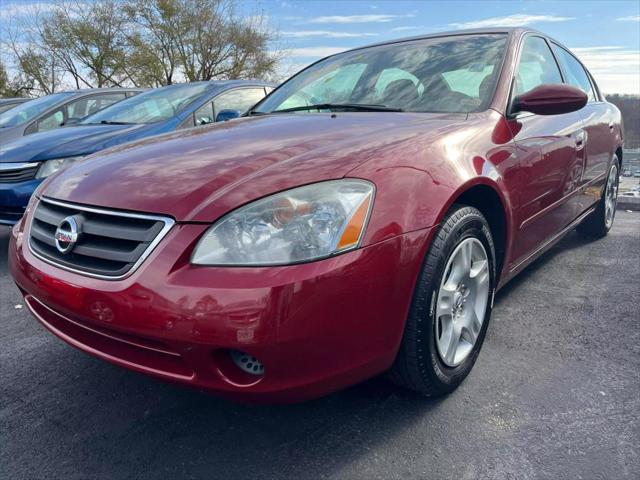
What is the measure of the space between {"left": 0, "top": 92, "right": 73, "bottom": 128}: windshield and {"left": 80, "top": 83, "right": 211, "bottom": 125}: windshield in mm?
1699

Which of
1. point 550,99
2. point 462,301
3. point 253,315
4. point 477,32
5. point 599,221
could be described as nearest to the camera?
point 253,315

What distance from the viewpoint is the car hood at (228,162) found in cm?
152

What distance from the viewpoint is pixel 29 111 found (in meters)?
6.22

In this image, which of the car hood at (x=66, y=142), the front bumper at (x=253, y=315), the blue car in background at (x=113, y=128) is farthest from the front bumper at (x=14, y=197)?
the front bumper at (x=253, y=315)

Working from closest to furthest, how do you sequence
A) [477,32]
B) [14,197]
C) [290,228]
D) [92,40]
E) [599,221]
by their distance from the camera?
[290,228], [477,32], [14,197], [599,221], [92,40]

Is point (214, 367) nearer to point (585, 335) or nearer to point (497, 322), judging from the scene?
point (497, 322)

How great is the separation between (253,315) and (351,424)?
0.69 m

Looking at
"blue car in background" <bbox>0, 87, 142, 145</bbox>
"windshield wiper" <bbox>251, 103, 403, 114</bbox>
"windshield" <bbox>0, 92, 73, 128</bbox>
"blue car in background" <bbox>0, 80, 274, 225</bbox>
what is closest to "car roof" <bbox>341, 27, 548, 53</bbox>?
"windshield wiper" <bbox>251, 103, 403, 114</bbox>

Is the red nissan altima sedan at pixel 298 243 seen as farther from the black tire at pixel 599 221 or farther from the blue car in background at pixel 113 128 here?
the black tire at pixel 599 221

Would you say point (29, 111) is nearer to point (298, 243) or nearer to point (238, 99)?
point (238, 99)

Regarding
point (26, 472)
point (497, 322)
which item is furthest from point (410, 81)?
point (26, 472)

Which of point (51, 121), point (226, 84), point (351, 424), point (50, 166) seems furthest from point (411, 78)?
point (51, 121)

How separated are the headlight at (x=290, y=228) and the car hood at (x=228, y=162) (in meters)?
0.05

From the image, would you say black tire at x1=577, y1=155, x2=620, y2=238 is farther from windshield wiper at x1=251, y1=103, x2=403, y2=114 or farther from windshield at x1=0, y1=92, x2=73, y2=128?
windshield at x1=0, y1=92, x2=73, y2=128
